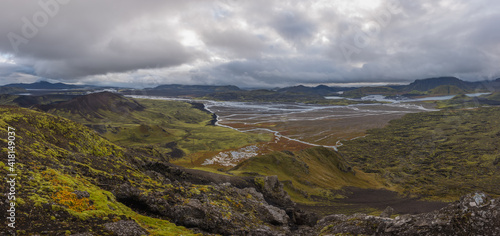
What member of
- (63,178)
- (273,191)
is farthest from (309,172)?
(63,178)

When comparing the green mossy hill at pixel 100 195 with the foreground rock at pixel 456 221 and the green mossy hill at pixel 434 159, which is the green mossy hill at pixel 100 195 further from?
the green mossy hill at pixel 434 159

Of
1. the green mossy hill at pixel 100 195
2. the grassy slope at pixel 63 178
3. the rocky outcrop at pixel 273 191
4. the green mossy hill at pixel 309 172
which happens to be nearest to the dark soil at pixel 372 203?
the green mossy hill at pixel 309 172

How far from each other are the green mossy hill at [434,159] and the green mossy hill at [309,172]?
57.9 ft

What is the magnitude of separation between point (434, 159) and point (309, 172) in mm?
101323

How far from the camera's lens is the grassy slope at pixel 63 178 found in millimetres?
13633

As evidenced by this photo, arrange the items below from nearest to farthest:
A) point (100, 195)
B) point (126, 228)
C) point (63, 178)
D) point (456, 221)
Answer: point (456, 221)
point (126, 228)
point (63, 178)
point (100, 195)

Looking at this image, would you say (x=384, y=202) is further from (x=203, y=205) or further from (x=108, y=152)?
(x=108, y=152)

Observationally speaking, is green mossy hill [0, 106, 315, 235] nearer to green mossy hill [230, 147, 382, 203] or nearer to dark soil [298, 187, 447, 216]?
dark soil [298, 187, 447, 216]

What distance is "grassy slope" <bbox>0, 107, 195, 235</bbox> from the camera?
44.7 feet

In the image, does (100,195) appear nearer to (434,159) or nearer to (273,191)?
(273,191)

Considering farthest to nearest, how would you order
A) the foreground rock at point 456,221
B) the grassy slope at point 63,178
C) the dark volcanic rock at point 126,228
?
the dark volcanic rock at point 126,228
the foreground rock at point 456,221
the grassy slope at point 63,178

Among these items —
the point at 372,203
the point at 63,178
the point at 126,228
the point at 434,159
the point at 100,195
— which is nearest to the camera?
the point at 126,228

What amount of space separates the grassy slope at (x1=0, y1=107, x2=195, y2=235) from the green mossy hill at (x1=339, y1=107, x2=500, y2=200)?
93797 mm

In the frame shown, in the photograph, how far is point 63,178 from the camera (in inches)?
682
